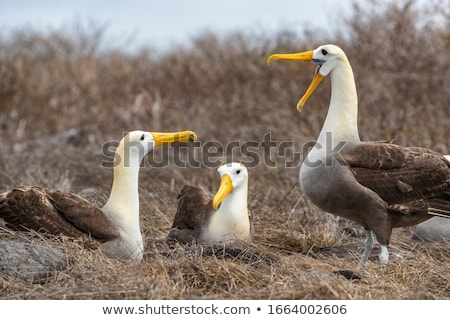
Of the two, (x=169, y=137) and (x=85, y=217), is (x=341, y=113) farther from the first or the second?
(x=85, y=217)

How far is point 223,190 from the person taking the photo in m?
5.20

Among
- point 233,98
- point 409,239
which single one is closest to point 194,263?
point 409,239

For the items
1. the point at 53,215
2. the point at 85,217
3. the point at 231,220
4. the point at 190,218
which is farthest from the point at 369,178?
the point at 53,215

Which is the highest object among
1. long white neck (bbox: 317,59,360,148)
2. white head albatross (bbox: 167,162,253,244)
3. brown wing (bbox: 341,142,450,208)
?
long white neck (bbox: 317,59,360,148)

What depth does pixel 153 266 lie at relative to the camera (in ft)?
13.8

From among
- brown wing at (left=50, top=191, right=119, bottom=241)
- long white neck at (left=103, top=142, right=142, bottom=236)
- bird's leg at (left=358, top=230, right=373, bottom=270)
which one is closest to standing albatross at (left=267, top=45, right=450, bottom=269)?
bird's leg at (left=358, top=230, right=373, bottom=270)

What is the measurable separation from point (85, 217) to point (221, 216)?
2.71 ft

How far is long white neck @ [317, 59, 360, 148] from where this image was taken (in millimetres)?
4941

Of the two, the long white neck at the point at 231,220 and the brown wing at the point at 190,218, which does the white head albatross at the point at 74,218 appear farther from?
the long white neck at the point at 231,220

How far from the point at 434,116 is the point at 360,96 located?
3.19ft

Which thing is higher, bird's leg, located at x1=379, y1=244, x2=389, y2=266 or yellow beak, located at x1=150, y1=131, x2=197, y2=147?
yellow beak, located at x1=150, y1=131, x2=197, y2=147

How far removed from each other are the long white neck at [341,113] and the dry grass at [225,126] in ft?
2.20

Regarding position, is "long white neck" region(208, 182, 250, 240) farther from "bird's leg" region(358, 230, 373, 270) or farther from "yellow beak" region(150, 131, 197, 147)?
"bird's leg" region(358, 230, 373, 270)

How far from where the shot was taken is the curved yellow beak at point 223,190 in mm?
5148
